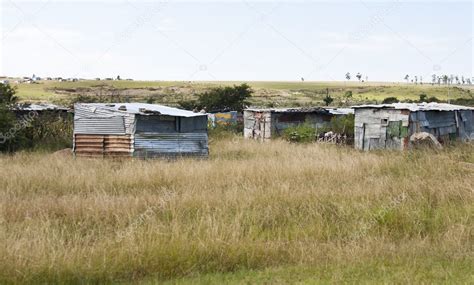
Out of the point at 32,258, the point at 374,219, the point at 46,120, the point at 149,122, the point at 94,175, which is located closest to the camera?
the point at 32,258

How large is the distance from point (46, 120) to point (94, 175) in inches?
456

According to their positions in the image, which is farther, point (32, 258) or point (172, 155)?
point (172, 155)

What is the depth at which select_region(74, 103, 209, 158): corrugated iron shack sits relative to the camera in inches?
737

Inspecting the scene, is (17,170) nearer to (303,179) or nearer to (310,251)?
(303,179)

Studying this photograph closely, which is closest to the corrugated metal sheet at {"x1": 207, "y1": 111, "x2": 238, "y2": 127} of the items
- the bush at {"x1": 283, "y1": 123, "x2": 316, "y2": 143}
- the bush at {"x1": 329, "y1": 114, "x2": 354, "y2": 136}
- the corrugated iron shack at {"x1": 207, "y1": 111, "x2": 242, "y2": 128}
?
the corrugated iron shack at {"x1": 207, "y1": 111, "x2": 242, "y2": 128}

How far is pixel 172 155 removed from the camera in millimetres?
19172

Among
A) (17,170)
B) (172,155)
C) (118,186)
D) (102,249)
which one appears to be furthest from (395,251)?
(172,155)

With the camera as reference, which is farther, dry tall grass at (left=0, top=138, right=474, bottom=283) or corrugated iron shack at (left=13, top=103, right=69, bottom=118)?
corrugated iron shack at (left=13, top=103, right=69, bottom=118)

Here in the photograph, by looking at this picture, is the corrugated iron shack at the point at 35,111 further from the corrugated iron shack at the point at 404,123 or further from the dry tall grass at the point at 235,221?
the corrugated iron shack at the point at 404,123

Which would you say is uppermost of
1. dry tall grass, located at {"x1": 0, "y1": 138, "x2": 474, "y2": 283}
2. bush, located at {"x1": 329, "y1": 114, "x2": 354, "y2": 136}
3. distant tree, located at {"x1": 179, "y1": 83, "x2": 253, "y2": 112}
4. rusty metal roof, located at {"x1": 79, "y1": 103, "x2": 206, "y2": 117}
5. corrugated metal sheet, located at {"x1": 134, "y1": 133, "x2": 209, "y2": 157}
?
distant tree, located at {"x1": 179, "y1": 83, "x2": 253, "y2": 112}

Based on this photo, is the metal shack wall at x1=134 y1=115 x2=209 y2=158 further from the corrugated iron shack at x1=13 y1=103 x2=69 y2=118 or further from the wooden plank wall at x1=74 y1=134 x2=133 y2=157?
the corrugated iron shack at x1=13 y1=103 x2=69 y2=118

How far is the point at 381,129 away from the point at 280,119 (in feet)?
28.6

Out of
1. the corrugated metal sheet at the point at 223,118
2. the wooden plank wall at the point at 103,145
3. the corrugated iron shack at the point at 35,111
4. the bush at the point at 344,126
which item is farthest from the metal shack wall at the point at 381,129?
the corrugated iron shack at the point at 35,111

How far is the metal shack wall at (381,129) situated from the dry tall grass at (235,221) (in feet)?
29.3
